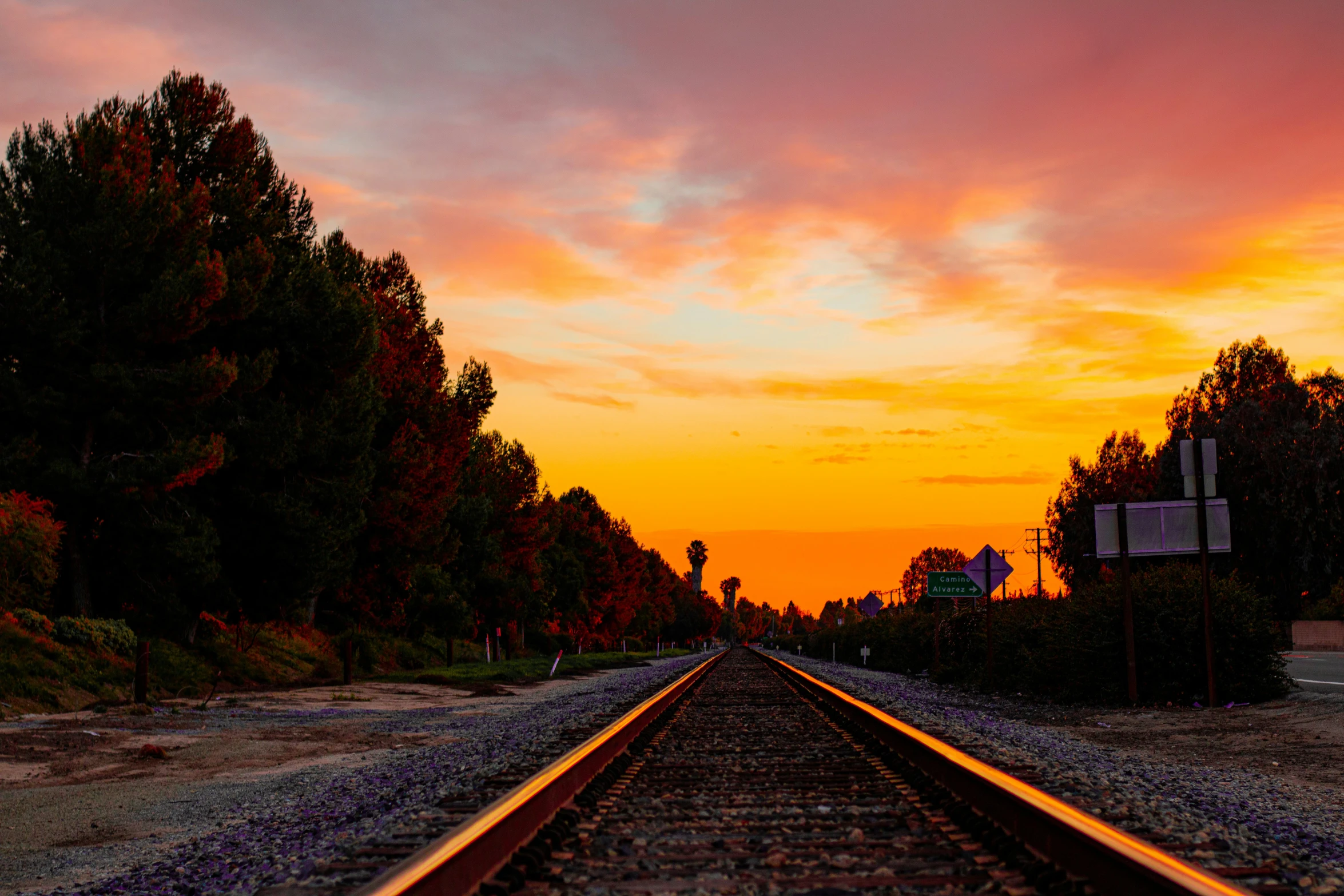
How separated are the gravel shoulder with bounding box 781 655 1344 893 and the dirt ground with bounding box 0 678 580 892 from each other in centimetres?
569

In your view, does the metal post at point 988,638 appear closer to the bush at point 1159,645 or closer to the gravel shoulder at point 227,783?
the bush at point 1159,645

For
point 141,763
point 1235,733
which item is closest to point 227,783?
point 141,763

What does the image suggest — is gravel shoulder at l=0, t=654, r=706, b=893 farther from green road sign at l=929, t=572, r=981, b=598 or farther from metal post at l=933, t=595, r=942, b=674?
metal post at l=933, t=595, r=942, b=674

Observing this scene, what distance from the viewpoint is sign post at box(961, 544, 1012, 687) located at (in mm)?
23656

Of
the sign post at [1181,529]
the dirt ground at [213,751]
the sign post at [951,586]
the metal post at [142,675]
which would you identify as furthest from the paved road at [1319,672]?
the metal post at [142,675]

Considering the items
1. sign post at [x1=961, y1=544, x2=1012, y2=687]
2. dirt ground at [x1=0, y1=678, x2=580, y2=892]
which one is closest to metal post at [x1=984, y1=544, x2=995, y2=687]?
sign post at [x1=961, y1=544, x2=1012, y2=687]

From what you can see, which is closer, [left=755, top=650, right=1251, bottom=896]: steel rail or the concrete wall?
[left=755, top=650, right=1251, bottom=896]: steel rail

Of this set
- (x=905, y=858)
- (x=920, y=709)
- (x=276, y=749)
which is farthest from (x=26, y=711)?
(x=905, y=858)

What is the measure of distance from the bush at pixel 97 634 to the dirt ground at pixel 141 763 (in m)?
3.36

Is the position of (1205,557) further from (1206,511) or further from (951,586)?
(951,586)

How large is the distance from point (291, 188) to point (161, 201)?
30.9 ft

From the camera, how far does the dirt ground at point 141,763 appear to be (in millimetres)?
7250

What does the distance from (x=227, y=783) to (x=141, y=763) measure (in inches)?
76.7

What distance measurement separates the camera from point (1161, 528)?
717 inches
